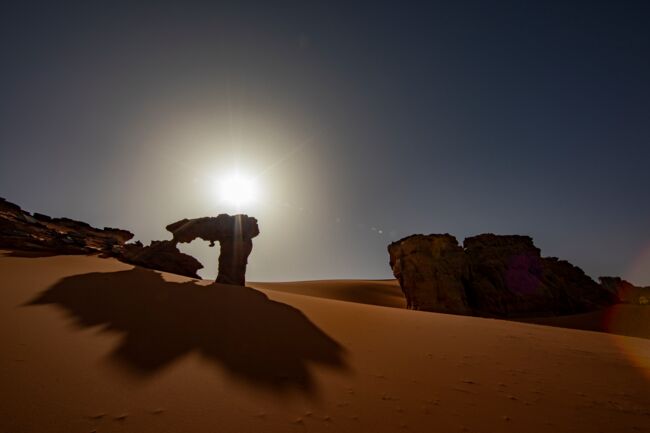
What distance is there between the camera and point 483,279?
20.0 m

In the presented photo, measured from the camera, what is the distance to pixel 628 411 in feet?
10.8

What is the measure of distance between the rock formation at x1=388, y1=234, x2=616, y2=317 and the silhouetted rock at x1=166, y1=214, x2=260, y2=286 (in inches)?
450

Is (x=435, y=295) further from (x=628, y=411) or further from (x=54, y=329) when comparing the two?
(x=54, y=329)

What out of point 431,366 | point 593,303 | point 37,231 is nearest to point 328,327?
point 431,366

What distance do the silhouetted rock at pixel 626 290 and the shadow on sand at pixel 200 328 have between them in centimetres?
3793

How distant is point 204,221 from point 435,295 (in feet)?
50.3

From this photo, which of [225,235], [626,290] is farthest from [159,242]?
[626,290]

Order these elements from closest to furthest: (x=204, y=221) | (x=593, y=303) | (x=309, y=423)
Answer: (x=309, y=423) → (x=204, y=221) → (x=593, y=303)

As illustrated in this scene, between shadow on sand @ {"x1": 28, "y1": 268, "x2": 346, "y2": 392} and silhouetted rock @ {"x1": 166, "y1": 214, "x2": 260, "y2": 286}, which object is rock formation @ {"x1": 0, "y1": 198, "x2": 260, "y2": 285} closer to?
silhouetted rock @ {"x1": 166, "y1": 214, "x2": 260, "y2": 286}

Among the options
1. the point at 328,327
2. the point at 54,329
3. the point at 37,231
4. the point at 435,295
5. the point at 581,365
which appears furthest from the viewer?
the point at 435,295

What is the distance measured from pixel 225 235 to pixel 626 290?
50351mm

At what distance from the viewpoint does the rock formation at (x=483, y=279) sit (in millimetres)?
18750

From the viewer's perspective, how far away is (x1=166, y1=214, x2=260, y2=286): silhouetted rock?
50.1 feet

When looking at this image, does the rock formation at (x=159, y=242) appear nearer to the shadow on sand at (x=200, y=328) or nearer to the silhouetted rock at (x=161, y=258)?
the silhouetted rock at (x=161, y=258)
